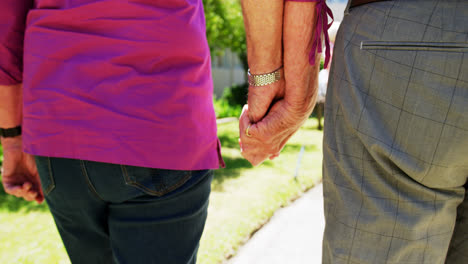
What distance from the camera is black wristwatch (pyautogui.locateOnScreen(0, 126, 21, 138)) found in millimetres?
1626

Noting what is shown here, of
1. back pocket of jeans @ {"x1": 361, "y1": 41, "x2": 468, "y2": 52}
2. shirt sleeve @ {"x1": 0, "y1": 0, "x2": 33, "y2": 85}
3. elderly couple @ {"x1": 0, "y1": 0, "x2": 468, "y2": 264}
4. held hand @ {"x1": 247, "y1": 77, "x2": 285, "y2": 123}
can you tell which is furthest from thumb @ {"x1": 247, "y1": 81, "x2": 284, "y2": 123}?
shirt sleeve @ {"x1": 0, "y1": 0, "x2": 33, "y2": 85}

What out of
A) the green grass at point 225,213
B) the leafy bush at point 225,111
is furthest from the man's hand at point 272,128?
the leafy bush at point 225,111

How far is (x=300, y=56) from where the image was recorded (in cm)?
142

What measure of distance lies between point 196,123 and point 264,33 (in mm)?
400

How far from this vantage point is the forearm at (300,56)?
136cm

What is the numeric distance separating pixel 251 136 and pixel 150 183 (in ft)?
1.60

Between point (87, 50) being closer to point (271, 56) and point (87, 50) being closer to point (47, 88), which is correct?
point (47, 88)

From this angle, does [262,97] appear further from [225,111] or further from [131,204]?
[225,111]

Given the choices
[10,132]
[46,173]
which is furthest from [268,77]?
[10,132]

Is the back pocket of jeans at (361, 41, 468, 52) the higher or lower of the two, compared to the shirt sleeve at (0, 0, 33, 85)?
higher

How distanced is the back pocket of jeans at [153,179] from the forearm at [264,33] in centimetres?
49

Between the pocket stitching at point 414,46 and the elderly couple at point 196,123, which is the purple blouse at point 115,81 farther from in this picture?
the pocket stitching at point 414,46

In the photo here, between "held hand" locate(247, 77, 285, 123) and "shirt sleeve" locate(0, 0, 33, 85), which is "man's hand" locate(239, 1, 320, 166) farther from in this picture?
"shirt sleeve" locate(0, 0, 33, 85)

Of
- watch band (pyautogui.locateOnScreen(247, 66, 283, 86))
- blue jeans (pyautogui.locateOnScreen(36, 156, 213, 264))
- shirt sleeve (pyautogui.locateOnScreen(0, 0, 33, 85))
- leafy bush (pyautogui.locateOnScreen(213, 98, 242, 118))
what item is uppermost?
shirt sleeve (pyautogui.locateOnScreen(0, 0, 33, 85))
